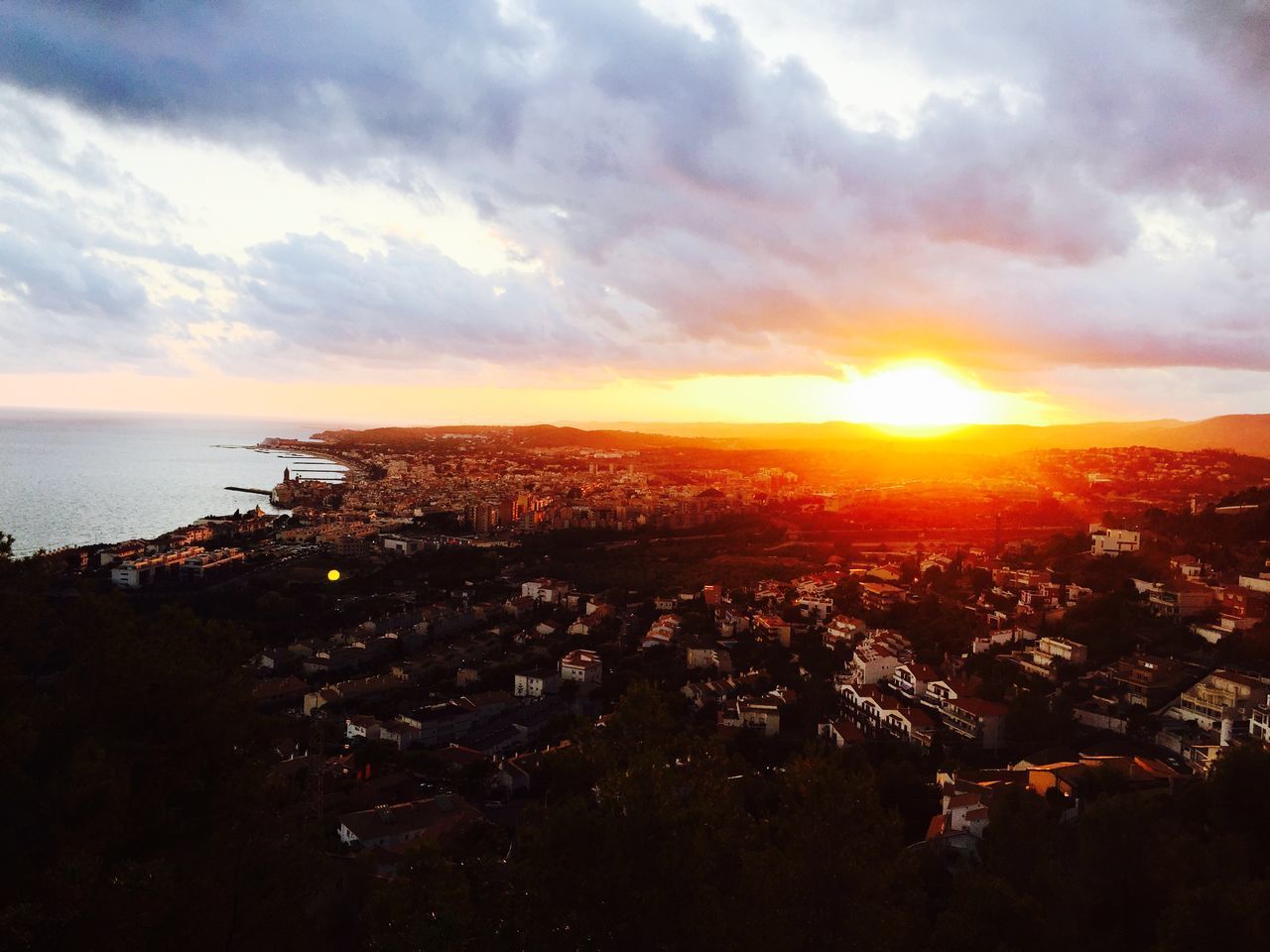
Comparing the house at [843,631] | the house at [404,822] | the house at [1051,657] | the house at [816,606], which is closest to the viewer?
the house at [404,822]

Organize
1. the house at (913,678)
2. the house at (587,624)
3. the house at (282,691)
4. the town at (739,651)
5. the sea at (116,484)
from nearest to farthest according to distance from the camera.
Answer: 1. the town at (739,651)
2. the house at (913,678)
3. the house at (282,691)
4. the house at (587,624)
5. the sea at (116,484)

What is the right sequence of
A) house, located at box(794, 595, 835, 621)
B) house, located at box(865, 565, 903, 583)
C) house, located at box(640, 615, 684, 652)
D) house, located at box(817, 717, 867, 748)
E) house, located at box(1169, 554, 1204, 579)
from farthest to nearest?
house, located at box(865, 565, 903, 583), house, located at box(794, 595, 835, 621), house, located at box(1169, 554, 1204, 579), house, located at box(640, 615, 684, 652), house, located at box(817, 717, 867, 748)

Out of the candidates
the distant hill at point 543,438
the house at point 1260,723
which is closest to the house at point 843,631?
the house at point 1260,723

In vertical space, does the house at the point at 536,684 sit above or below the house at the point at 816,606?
below

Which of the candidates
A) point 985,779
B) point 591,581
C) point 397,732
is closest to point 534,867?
point 985,779

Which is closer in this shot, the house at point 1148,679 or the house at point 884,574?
the house at point 1148,679

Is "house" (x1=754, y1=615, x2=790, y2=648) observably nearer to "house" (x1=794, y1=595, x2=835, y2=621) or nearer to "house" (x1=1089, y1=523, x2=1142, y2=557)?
"house" (x1=794, y1=595, x2=835, y2=621)

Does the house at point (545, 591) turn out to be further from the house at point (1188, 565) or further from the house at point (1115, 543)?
the house at point (1188, 565)

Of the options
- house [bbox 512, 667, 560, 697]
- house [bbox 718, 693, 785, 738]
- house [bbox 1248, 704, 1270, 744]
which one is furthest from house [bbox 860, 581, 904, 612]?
house [bbox 1248, 704, 1270, 744]
